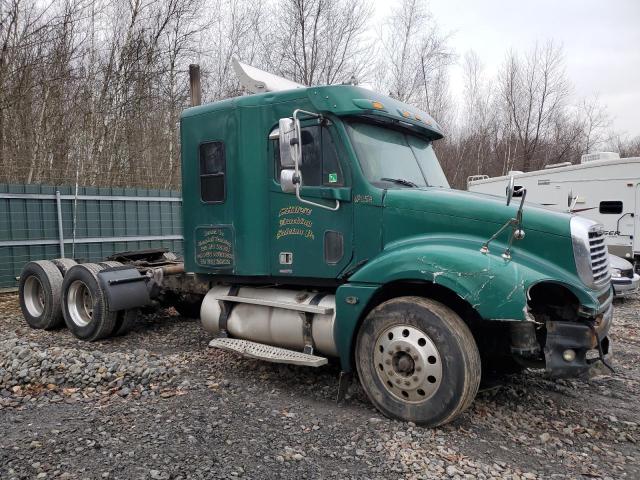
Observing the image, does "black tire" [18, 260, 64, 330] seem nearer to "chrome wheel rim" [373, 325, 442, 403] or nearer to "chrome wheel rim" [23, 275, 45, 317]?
"chrome wheel rim" [23, 275, 45, 317]

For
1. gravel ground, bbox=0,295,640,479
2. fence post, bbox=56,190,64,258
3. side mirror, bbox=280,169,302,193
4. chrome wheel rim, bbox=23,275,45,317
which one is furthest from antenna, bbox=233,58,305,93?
fence post, bbox=56,190,64,258

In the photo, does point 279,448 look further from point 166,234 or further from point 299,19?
point 299,19

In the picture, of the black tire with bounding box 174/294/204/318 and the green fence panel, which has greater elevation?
the green fence panel

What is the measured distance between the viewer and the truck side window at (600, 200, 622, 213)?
39.5ft

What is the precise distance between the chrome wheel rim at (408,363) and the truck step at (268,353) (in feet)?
1.99

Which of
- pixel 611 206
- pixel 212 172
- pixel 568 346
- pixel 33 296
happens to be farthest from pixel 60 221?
pixel 611 206

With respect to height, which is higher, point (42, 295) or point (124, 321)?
point (42, 295)

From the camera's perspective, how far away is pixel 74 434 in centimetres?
368

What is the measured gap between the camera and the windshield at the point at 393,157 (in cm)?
449

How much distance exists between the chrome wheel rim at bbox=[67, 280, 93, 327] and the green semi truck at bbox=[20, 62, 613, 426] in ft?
1.81

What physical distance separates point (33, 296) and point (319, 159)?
17.1ft

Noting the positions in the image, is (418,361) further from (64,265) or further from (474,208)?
(64,265)

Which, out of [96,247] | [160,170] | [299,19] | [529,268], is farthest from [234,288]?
[299,19]

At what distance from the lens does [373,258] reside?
14.4 ft
